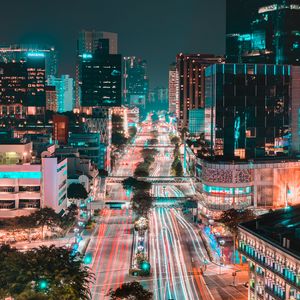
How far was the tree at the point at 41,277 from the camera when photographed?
1145 inches

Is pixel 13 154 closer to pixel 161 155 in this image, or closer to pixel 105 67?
pixel 161 155

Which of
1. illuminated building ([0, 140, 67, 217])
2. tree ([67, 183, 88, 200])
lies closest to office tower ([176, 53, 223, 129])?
tree ([67, 183, 88, 200])

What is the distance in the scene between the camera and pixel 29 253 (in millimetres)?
31578

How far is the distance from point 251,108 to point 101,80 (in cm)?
9613

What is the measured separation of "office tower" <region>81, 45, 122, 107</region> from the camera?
16425 centimetres

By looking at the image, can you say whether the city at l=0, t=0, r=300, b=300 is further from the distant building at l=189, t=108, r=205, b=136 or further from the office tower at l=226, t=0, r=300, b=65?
the distant building at l=189, t=108, r=205, b=136

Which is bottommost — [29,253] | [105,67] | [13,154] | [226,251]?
[226,251]

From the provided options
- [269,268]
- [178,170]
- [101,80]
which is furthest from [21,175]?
[101,80]

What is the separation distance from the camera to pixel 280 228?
111 feet

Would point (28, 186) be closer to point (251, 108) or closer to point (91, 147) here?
point (251, 108)

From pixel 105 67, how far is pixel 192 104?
86.1ft

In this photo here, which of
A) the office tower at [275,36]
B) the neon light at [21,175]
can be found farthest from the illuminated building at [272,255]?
the office tower at [275,36]

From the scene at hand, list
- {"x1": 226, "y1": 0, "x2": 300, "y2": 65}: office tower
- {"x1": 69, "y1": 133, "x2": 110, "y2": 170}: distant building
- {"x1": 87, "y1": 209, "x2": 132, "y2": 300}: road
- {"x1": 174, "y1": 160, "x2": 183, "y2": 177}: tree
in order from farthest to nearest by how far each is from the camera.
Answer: {"x1": 226, "y1": 0, "x2": 300, "y2": 65}: office tower, {"x1": 69, "y1": 133, "x2": 110, "y2": 170}: distant building, {"x1": 174, "y1": 160, "x2": 183, "y2": 177}: tree, {"x1": 87, "y1": 209, "x2": 132, "y2": 300}: road

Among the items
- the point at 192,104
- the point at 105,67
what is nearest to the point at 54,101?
the point at 105,67
